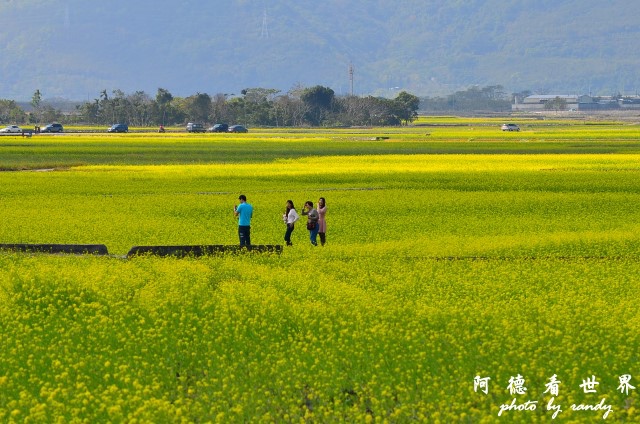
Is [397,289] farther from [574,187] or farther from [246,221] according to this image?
[574,187]

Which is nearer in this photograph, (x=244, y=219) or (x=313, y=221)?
(x=244, y=219)

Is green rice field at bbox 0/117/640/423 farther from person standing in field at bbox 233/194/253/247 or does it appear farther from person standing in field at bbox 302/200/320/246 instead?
person standing in field at bbox 233/194/253/247

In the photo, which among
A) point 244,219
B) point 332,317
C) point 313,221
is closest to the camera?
point 332,317

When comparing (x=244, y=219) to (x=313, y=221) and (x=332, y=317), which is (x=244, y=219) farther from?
(x=332, y=317)

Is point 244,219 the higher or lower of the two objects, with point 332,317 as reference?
higher

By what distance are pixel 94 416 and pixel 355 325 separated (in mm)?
6955

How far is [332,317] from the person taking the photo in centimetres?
2350

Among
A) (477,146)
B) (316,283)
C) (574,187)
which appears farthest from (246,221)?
(477,146)

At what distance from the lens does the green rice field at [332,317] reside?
712 inches

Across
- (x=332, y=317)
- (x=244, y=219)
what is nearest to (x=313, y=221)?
(x=244, y=219)

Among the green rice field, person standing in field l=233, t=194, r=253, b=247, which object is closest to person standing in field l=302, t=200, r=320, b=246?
the green rice field

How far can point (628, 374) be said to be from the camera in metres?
19.0

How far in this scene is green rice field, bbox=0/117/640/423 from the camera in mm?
18078

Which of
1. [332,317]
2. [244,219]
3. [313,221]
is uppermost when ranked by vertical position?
[244,219]
